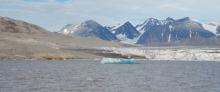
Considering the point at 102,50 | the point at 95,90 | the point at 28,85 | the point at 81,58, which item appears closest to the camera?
the point at 95,90

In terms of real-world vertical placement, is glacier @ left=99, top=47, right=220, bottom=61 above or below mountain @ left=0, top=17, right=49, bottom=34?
below

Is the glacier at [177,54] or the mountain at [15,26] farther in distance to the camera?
the mountain at [15,26]

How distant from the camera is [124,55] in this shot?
114000 mm

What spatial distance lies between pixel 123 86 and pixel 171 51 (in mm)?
78437

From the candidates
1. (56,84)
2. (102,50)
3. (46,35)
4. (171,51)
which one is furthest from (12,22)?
(56,84)

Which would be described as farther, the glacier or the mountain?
the mountain

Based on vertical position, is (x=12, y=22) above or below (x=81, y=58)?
above

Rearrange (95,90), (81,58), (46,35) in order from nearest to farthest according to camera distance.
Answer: (95,90) < (81,58) < (46,35)

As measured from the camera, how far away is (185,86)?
119 feet

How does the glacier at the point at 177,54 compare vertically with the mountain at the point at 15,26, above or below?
below

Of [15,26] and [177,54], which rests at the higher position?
[15,26]

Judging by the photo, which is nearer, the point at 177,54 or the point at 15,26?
the point at 177,54

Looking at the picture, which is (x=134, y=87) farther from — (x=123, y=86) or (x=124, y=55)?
(x=124, y=55)

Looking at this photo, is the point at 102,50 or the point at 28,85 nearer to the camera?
the point at 28,85
